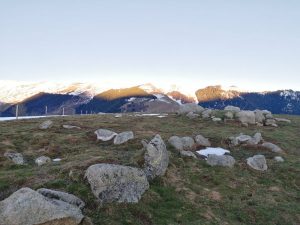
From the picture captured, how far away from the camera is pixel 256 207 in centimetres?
3638

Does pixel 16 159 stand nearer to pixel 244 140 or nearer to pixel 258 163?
pixel 258 163

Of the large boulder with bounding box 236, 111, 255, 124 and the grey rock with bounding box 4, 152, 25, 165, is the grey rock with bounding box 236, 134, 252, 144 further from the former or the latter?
the grey rock with bounding box 4, 152, 25, 165

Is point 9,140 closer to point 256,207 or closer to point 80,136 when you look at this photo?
point 80,136

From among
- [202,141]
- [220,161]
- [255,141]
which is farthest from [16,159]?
[255,141]

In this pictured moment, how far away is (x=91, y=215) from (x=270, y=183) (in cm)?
2398

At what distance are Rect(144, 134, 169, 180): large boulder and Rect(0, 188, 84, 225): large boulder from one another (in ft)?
40.2

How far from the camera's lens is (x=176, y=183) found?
37.9 m

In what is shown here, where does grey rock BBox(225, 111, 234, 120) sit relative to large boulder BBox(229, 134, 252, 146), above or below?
above

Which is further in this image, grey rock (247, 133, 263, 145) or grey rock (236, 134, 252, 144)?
grey rock (236, 134, 252, 144)

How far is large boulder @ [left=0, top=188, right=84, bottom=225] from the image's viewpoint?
2286 cm

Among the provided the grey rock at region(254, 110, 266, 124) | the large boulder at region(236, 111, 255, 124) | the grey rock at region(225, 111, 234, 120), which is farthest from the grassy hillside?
the grey rock at region(225, 111, 234, 120)

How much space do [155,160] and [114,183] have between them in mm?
7547

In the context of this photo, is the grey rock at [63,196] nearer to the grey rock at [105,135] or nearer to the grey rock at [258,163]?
the grey rock at [258,163]

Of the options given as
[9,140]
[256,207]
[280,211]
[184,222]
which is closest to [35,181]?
[184,222]
